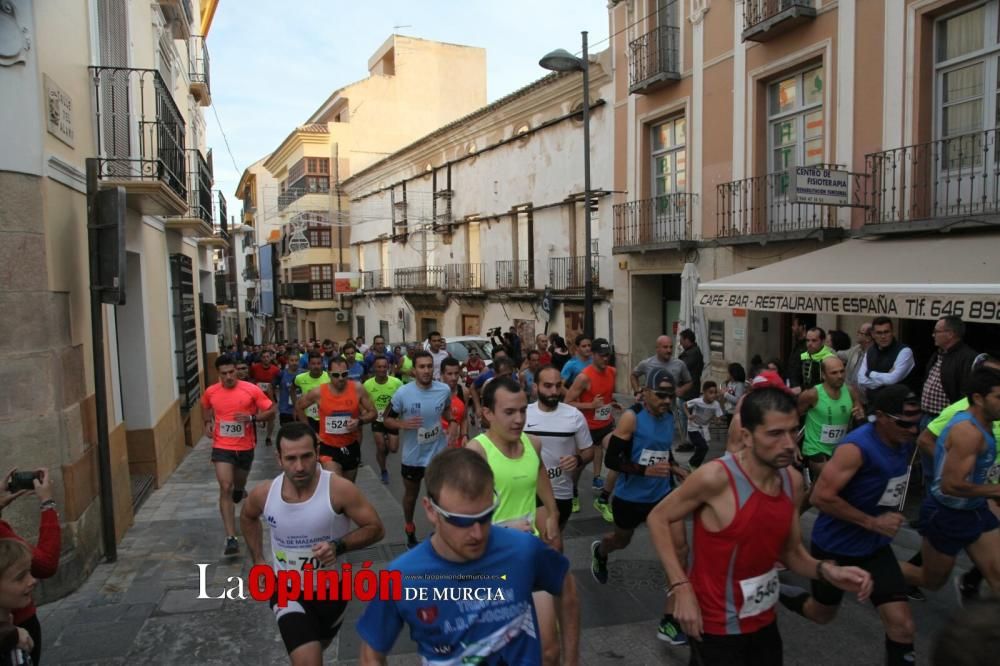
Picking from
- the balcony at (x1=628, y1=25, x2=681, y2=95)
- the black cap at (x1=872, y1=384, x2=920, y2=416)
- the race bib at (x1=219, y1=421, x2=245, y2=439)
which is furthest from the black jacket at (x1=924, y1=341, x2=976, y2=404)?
the balcony at (x1=628, y1=25, x2=681, y2=95)

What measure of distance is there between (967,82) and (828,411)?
6299mm

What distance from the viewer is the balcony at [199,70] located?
16859 millimetres

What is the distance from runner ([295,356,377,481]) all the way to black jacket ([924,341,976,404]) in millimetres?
5566

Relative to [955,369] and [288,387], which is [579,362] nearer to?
[955,369]

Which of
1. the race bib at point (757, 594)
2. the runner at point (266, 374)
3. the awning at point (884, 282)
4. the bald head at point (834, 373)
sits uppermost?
the awning at point (884, 282)

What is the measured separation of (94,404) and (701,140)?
11791 millimetres

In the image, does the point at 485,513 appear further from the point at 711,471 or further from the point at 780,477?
the point at 780,477

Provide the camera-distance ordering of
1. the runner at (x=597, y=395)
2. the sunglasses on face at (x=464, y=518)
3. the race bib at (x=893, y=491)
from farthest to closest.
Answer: the runner at (x=597, y=395), the race bib at (x=893, y=491), the sunglasses on face at (x=464, y=518)

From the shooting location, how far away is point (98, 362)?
635cm

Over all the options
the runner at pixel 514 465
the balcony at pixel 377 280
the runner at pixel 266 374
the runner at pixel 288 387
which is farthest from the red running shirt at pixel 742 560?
the balcony at pixel 377 280

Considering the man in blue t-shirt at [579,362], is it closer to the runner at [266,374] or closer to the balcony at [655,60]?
the runner at [266,374]

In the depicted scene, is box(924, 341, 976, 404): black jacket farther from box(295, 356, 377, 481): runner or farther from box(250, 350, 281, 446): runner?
box(250, 350, 281, 446): runner

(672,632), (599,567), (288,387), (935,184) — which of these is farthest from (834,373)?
(288,387)

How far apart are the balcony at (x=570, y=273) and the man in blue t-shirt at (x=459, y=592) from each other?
16502mm
